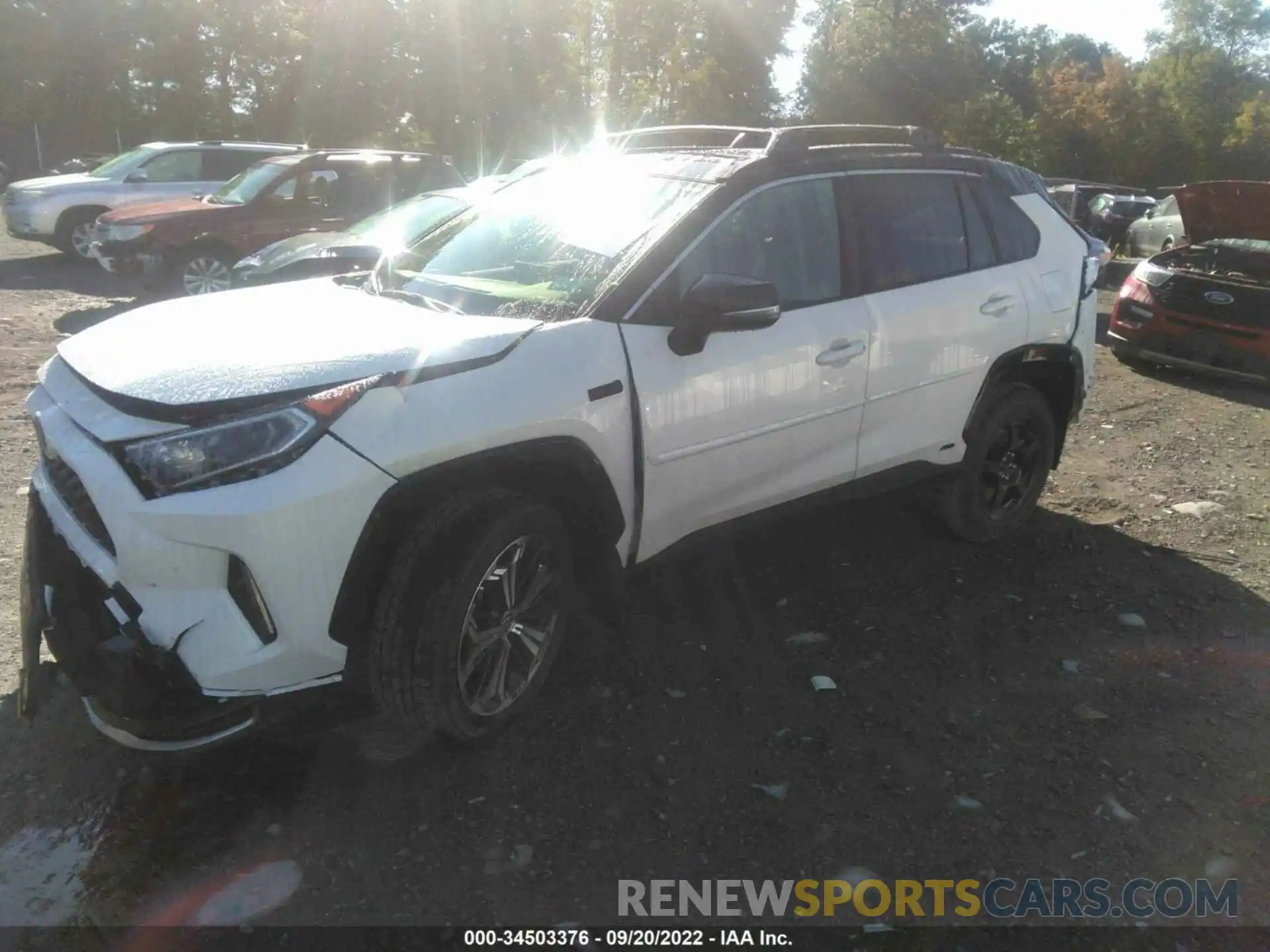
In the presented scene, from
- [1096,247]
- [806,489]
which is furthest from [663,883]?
[1096,247]

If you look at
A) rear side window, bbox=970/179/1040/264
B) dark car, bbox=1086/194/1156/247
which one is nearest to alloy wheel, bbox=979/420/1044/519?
rear side window, bbox=970/179/1040/264

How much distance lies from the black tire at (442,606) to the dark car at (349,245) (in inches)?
193

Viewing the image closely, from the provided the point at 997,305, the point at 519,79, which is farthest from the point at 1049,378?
the point at 519,79

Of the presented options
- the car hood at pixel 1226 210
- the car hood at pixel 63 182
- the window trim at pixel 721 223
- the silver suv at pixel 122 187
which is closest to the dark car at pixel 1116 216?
the car hood at pixel 1226 210

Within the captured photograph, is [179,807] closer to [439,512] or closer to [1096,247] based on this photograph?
[439,512]

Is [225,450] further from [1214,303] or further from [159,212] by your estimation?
[159,212]

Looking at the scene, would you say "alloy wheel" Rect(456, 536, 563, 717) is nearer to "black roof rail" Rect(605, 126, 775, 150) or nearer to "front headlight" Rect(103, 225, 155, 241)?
"black roof rail" Rect(605, 126, 775, 150)

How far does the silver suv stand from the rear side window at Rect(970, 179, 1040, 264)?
11.3 metres

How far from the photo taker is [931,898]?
2762 millimetres

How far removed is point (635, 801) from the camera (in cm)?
308

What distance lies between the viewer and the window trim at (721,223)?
3.37 metres

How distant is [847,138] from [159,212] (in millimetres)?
8662

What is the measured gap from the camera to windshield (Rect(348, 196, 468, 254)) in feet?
26.5

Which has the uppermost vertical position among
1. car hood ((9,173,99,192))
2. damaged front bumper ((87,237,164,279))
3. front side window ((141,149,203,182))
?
front side window ((141,149,203,182))
